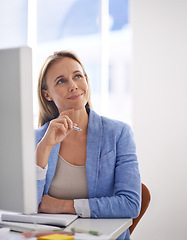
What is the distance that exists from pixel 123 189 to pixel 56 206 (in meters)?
0.31

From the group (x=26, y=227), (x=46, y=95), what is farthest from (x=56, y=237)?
(x=46, y=95)

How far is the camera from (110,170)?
1555mm

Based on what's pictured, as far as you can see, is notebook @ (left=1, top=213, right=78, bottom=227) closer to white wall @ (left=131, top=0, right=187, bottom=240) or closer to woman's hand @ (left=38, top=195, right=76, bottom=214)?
woman's hand @ (left=38, top=195, right=76, bottom=214)

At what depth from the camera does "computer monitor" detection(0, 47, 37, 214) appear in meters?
0.71

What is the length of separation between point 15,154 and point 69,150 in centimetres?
94

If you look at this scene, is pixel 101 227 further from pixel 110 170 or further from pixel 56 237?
pixel 110 170

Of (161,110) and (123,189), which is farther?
(161,110)

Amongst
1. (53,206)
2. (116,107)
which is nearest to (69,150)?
(53,206)

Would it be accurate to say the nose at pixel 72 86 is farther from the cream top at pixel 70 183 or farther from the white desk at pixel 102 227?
the white desk at pixel 102 227

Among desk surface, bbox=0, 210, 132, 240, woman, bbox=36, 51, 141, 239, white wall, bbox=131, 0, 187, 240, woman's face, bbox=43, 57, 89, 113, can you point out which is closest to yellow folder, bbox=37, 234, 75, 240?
desk surface, bbox=0, 210, 132, 240

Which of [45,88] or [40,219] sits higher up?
[45,88]

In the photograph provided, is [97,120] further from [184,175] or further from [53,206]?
[184,175]

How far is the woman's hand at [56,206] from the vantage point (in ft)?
4.43

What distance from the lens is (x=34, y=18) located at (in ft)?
9.68
